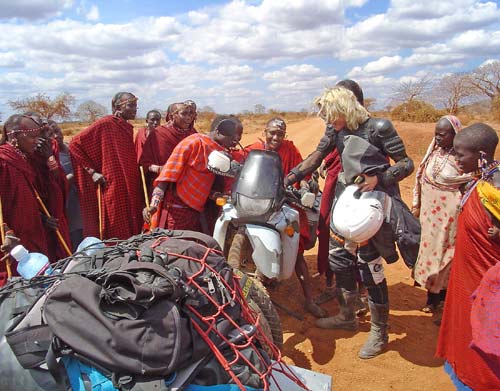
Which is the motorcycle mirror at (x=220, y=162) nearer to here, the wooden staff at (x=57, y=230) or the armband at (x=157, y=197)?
the armband at (x=157, y=197)

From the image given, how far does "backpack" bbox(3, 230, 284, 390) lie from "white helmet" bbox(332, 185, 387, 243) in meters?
1.41

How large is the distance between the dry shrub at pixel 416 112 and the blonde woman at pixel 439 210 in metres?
19.9

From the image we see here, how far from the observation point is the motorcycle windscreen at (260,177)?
3500mm

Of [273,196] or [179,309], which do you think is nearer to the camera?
[179,309]

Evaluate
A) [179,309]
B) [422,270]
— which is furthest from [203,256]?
[422,270]

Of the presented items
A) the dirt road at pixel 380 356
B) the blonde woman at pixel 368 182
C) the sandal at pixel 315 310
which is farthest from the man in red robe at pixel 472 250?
the sandal at pixel 315 310

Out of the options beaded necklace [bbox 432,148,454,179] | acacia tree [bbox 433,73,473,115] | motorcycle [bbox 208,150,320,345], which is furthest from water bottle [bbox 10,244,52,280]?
acacia tree [bbox 433,73,473,115]

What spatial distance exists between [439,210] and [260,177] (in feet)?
6.06

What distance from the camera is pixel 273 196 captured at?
11.5 ft

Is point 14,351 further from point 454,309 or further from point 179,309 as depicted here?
point 454,309

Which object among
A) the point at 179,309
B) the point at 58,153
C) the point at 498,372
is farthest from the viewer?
the point at 58,153

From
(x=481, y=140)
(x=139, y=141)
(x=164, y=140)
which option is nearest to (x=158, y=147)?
(x=164, y=140)

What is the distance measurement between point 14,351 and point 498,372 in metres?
2.50

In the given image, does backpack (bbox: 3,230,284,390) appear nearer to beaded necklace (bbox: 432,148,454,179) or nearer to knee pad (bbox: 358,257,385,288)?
knee pad (bbox: 358,257,385,288)
